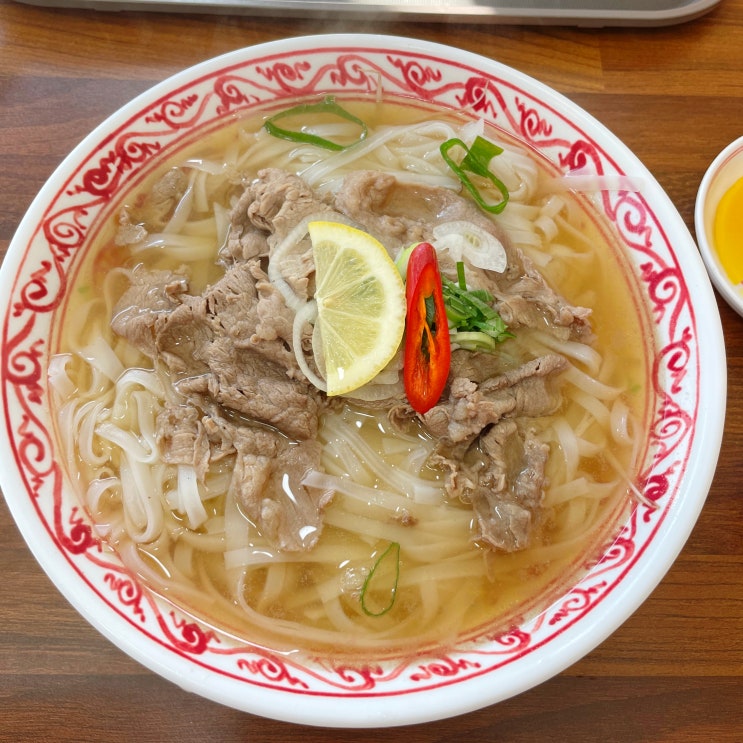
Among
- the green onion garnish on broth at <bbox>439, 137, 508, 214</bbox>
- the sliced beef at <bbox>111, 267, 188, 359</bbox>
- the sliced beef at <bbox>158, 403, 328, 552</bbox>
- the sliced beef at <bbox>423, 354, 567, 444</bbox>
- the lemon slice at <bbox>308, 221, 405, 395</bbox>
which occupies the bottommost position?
the sliced beef at <bbox>158, 403, 328, 552</bbox>

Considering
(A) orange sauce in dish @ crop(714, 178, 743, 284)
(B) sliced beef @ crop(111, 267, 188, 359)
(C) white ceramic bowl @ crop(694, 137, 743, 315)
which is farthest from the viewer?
(A) orange sauce in dish @ crop(714, 178, 743, 284)

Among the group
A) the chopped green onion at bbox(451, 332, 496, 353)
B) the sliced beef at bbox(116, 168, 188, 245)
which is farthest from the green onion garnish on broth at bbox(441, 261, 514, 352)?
the sliced beef at bbox(116, 168, 188, 245)

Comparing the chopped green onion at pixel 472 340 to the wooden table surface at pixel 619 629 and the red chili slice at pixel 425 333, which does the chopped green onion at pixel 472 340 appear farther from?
the wooden table surface at pixel 619 629

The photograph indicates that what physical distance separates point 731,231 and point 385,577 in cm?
210

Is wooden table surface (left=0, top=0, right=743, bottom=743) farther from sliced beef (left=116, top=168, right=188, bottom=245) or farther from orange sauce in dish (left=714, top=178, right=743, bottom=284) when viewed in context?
sliced beef (left=116, top=168, right=188, bottom=245)

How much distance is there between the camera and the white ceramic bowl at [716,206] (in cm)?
248

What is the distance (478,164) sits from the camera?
2.55 meters

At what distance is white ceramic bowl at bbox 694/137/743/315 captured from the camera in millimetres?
2477

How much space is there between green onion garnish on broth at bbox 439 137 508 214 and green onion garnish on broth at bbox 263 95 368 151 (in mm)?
415

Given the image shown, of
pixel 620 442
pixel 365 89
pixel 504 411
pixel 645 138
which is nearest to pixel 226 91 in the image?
pixel 365 89

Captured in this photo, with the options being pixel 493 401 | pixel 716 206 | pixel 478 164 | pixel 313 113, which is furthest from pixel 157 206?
pixel 716 206

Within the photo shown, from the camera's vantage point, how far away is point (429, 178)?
264 centimetres

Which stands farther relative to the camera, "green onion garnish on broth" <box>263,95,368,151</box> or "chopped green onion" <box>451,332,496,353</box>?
"green onion garnish on broth" <box>263,95,368,151</box>

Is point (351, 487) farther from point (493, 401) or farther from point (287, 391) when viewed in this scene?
point (493, 401)
